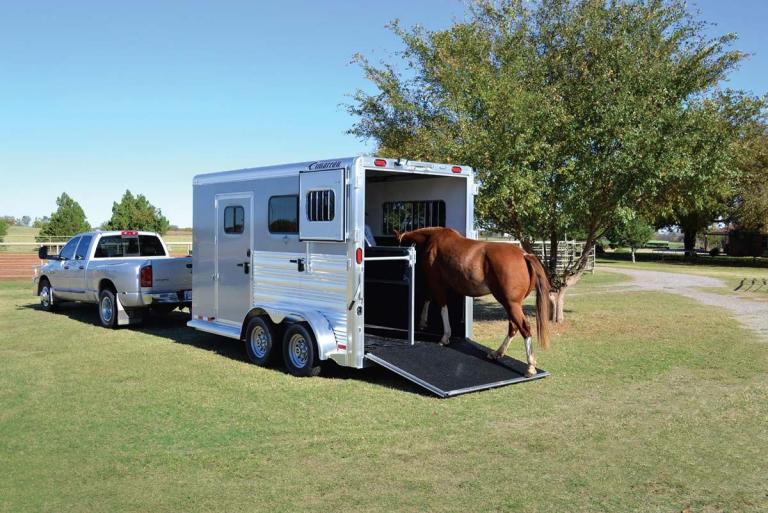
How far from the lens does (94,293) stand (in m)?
14.0

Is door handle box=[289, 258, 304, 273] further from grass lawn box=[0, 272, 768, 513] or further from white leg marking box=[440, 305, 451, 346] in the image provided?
white leg marking box=[440, 305, 451, 346]

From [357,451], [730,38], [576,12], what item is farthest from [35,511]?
[730,38]

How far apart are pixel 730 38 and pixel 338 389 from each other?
426 inches

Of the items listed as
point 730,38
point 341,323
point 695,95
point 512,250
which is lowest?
point 341,323

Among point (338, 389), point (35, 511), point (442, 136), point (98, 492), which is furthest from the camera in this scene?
point (442, 136)

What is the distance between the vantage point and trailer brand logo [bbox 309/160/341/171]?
8391 millimetres

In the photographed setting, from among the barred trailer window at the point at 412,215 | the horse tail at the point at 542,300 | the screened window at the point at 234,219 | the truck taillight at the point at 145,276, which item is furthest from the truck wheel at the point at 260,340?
the truck taillight at the point at 145,276

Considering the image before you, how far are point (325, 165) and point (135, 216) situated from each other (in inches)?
1620

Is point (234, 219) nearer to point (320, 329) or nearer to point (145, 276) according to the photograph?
point (320, 329)

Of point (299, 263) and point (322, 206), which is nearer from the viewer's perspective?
point (322, 206)

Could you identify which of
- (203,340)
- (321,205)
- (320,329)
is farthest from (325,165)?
(203,340)

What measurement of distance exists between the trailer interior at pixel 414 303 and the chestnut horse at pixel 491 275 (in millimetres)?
350

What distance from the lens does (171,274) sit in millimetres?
13094

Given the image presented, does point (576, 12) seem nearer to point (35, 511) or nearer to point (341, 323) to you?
point (341, 323)
